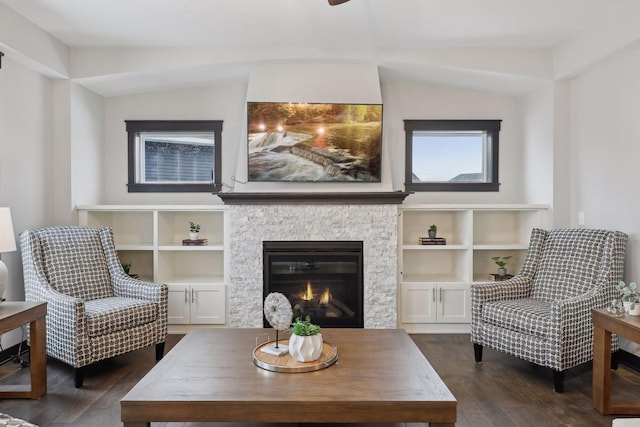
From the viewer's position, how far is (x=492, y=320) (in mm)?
3473

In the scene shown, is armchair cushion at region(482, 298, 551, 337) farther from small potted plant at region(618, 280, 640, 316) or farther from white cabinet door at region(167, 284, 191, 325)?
white cabinet door at region(167, 284, 191, 325)

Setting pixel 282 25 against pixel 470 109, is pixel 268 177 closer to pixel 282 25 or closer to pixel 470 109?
pixel 282 25

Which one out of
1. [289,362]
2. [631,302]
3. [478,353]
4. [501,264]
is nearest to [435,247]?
[501,264]

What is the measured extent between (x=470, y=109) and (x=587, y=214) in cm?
165

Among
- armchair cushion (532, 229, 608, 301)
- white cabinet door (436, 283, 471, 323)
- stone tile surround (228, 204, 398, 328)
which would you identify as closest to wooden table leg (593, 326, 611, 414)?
armchair cushion (532, 229, 608, 301)

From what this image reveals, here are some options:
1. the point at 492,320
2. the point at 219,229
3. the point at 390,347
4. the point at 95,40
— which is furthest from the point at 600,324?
the point at 95,40

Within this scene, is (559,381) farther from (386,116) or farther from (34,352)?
(34,352)

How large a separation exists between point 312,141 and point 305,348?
2.47m

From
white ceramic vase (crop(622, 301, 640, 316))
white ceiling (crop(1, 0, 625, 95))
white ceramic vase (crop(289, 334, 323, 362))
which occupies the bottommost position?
white ceramic vase (crop(289, 334, 323, 362))

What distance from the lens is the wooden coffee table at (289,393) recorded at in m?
1.96

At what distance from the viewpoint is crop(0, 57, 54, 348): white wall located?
12.0 feet

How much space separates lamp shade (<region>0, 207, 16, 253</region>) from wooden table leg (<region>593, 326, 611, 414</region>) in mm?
3752

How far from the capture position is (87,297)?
12.2 ft

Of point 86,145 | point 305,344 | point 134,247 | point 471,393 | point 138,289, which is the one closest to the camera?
point 305,344
